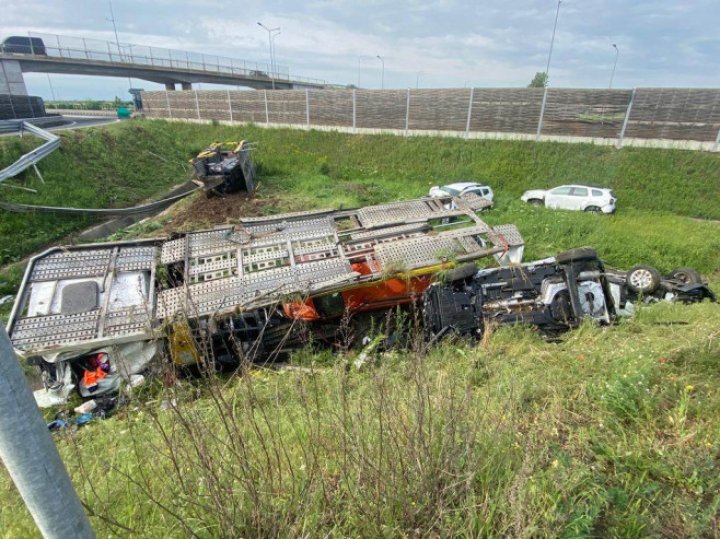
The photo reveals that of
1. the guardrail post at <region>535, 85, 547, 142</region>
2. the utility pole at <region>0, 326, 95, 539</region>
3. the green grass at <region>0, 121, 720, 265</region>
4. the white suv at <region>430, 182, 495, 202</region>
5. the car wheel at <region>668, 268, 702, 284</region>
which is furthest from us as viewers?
the guardrail post at <region>535, 85, 547, 142</region>

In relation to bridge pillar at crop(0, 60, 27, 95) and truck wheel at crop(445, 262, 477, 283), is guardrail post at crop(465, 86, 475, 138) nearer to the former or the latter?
Result: truck wheel at crop(445, 262, 477, 283)

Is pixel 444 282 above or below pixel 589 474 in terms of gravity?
below

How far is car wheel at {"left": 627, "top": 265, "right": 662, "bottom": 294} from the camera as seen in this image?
659 cm

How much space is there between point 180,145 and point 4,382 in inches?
941

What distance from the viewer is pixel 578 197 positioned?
13125 mm

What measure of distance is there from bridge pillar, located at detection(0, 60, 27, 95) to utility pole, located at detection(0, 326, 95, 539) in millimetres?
27400

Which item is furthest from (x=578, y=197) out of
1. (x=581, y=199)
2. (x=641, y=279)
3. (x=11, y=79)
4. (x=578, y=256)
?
(x=11, y=79)

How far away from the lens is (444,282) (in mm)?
5109

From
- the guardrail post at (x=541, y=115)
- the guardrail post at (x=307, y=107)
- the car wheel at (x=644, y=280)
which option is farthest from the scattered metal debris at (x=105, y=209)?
the guardrail post at (x=541, y=115)

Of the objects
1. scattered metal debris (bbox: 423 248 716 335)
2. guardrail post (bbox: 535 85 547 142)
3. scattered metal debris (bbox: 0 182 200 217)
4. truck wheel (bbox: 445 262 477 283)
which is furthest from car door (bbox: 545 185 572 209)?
scattered metal debris (bbox: 0 182 200 217)

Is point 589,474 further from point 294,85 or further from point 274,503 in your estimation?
point 294,85

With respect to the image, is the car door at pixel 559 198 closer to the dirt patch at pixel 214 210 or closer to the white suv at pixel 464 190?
the white suv at pixel 464 190

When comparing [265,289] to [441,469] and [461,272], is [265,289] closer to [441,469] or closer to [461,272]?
[461,272]

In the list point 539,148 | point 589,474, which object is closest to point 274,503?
point 589,474
